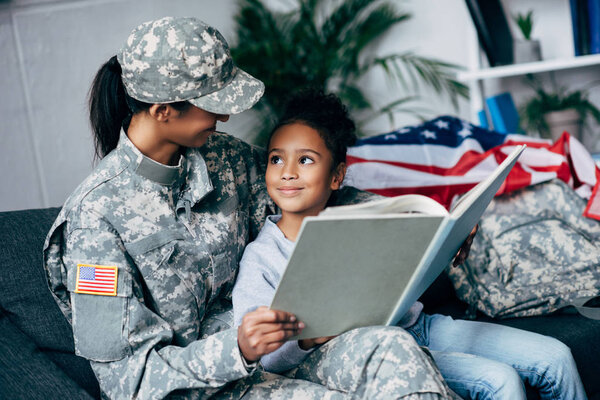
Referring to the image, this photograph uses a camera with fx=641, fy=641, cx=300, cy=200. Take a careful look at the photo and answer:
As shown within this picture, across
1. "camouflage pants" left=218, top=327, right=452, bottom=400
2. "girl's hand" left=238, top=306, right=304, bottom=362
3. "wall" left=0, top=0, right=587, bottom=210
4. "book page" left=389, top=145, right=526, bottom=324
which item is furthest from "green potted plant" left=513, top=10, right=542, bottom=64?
"girl's hand" left=238, top=306, right=304, bottom=362

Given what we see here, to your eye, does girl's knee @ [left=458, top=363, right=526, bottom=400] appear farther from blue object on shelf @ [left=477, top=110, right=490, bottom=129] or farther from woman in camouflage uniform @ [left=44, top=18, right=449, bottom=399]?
blue object on shelf @ [left=477, top=110, right=490, bottom=129]

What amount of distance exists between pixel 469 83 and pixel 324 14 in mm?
936

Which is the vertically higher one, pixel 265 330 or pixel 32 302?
pixel 265 330

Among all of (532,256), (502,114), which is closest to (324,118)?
(532,256)

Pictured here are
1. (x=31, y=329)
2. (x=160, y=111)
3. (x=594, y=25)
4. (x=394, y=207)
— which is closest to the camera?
(x=394, y=207)

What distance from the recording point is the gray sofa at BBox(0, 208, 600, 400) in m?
1.21

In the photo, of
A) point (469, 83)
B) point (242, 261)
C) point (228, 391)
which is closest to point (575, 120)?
point (469, 83)

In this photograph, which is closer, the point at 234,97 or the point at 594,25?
the point at 234,97

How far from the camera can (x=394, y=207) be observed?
98cm

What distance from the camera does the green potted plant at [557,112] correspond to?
2842mm

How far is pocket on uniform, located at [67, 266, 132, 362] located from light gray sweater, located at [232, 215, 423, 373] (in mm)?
221

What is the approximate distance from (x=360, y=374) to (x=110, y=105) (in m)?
0.70

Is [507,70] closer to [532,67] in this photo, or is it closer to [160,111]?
[532,67]

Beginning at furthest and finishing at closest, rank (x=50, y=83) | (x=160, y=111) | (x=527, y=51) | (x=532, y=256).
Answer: (x=527, y=51)
(x=50, y=83)
(x=532, y=256)
(x=160, y=111)
